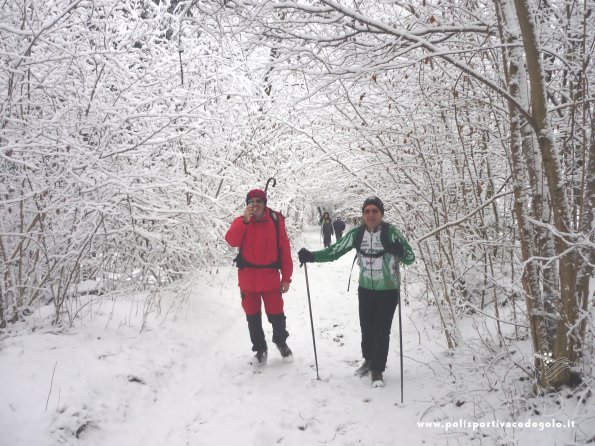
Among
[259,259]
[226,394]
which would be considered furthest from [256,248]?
[226,394]

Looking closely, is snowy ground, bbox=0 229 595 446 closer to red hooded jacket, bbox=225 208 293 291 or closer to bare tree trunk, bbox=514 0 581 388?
bare tree trunk, bbox=514 0 581 388

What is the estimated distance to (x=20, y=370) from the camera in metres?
3.05

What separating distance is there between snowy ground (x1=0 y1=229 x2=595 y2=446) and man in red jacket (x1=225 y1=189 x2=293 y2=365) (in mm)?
631

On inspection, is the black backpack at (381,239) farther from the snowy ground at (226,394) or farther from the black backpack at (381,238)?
the snowy ground at (226,394)

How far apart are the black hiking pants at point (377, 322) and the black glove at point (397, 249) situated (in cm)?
44

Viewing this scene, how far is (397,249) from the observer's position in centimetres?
373

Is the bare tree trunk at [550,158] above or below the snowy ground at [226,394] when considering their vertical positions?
above

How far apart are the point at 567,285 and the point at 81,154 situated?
457cm

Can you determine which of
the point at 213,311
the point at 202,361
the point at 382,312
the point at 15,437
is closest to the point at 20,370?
the point at 15,437

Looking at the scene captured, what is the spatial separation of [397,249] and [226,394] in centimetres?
239

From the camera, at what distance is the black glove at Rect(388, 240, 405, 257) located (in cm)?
372

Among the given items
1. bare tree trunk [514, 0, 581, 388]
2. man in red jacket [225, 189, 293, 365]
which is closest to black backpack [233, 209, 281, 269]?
man in red jacket [225, 189, 293, 365]

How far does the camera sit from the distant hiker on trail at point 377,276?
3799mm

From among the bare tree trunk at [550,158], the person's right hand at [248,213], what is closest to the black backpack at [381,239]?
the person's right hand at [248,213]
